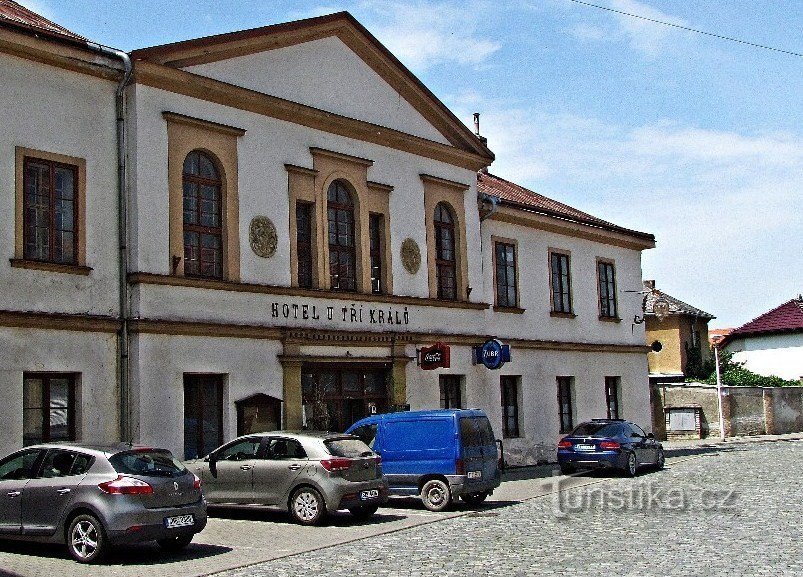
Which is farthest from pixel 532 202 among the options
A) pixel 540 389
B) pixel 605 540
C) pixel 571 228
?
pixel 605 540

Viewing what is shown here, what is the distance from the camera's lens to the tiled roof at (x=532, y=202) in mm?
30422

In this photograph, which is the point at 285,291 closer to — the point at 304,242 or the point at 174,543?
the point at 304,242

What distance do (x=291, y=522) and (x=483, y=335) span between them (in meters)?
11.4

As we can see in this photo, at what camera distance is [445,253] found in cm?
2659

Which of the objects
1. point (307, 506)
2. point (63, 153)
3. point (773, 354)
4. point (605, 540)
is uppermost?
point (63, 153)

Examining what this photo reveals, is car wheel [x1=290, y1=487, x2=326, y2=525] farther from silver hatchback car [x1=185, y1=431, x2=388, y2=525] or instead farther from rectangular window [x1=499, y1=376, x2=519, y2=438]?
rectangular window [x1=499, y1=376, x2=519, y2=438]

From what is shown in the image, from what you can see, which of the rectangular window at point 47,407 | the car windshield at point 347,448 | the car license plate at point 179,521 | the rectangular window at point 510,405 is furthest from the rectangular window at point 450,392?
the car license plate at point 179,521

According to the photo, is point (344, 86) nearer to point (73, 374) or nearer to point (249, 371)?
point (249, 371)

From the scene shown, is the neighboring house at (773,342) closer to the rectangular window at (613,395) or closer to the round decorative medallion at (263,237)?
the rectangular window at (613,395)

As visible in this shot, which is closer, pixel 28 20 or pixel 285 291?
pixel 28 20

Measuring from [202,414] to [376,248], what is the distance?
6.70 metres

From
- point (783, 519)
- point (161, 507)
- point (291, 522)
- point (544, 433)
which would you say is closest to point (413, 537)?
point (291, 522)

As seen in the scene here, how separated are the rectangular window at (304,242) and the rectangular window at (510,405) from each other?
8701 millimetres

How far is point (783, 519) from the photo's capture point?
15.6m
